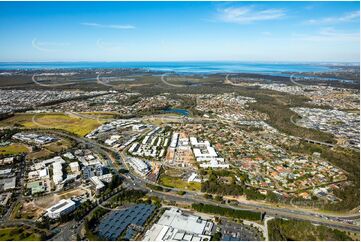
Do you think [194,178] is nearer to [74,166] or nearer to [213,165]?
[213,165]

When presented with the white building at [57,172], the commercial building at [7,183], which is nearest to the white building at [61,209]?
the white building at [57,172]

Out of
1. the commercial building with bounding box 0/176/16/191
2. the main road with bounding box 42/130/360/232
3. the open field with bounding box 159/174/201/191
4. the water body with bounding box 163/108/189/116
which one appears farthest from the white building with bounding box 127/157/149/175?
the water body with bounding box 163/108/189/116

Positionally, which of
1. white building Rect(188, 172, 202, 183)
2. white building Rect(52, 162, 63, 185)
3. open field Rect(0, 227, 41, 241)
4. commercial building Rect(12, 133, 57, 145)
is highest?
commercial building Rect(12, 133, 57, 145)

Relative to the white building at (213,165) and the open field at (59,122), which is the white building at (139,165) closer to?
the white building at (213,165)

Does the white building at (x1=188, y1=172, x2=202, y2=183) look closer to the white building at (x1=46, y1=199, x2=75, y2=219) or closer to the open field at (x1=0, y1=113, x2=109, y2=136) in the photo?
the white building at (x1=46, y1=199, x2=75, y2=219)

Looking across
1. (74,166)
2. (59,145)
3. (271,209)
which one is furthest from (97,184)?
(271,209)

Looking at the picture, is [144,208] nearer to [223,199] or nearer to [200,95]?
[223,199]

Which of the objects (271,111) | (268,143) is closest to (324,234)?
(268,143)
